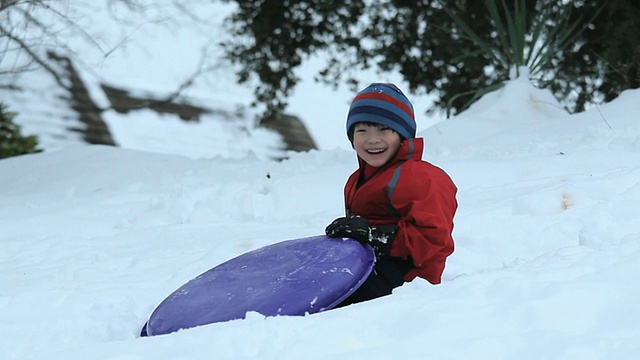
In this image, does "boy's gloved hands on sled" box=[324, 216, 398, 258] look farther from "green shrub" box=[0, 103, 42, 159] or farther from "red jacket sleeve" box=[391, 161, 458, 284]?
"green shrub" box=[0, 103, 42, 159]

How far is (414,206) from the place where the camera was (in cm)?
333

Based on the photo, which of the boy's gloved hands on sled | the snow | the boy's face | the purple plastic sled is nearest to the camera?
the snow

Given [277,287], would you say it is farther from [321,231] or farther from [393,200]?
[321,231]

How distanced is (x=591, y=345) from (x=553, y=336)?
11cm

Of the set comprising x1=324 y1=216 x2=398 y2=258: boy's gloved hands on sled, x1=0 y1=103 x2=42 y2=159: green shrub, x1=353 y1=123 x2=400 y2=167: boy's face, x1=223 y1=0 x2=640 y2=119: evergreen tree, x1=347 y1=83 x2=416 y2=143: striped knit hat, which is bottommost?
x1=0 y1=103 x2=42 y2=159: green shrub

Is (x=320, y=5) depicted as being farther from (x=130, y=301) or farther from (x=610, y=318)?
(x=610, y=318)

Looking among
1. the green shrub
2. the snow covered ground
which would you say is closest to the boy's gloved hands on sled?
the snow covered ground

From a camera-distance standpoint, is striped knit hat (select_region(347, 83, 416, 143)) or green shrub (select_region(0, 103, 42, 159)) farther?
green shrub (select_region(0, 103, 42, 159))

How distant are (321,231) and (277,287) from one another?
1692mm

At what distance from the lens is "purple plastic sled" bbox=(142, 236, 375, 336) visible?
3246 millimetres

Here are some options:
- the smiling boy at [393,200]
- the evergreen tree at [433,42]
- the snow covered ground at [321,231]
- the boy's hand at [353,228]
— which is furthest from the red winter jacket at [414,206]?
the evergreen tree at [433,42]

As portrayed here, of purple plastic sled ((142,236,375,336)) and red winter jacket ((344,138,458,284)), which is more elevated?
red winter jacket ((344,138,458,284))

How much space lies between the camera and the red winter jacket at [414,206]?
3318 millimetres

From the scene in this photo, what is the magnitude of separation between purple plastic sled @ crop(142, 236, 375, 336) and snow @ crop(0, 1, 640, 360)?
24cm
